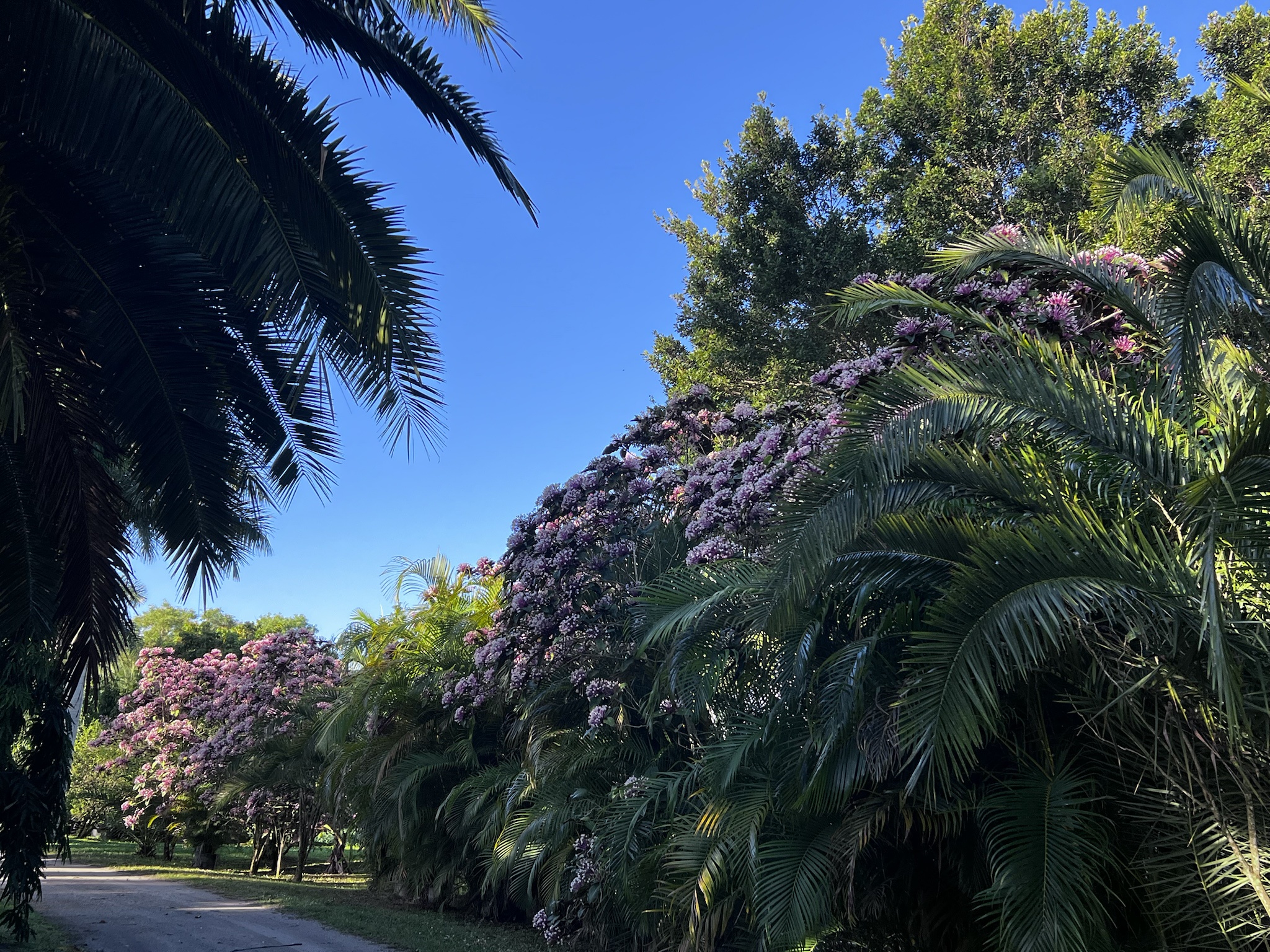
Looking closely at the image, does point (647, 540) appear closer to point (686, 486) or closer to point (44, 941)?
point (686, 486)

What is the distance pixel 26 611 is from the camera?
20.1 ft

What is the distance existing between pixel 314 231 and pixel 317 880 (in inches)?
721

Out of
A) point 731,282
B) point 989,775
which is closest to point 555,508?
point 989,775

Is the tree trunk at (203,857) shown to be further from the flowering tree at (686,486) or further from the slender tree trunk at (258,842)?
the flowering tree at (686,486)

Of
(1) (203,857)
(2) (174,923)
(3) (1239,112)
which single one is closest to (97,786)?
(1) (203,857)

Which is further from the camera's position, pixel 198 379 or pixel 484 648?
pixel 484 648

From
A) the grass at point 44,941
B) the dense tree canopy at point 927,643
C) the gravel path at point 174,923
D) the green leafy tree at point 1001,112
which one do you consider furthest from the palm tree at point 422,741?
the green leafy tree at point 1001,112

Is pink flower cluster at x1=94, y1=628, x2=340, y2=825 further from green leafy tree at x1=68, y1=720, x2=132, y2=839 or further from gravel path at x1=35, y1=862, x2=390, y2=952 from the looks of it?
gravel path at x1=35, y1=862, x2=390, y2=952

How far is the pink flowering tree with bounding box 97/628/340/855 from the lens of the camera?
701 inches

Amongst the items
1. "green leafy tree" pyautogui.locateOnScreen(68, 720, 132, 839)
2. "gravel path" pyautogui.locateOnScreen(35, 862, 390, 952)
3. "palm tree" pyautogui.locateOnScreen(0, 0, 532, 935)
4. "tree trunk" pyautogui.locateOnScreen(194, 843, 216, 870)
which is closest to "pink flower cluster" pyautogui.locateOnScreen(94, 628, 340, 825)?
"green leafy tree" pyautogui.locateOnScreen(68, 720, 132, 839)

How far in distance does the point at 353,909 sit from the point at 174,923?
9.25ft

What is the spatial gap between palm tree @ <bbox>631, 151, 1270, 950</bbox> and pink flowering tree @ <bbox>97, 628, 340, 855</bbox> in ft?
45.6

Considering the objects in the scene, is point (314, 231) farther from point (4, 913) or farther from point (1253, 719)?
point (4, 913)

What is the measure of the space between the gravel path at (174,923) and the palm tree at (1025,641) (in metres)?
5.67
